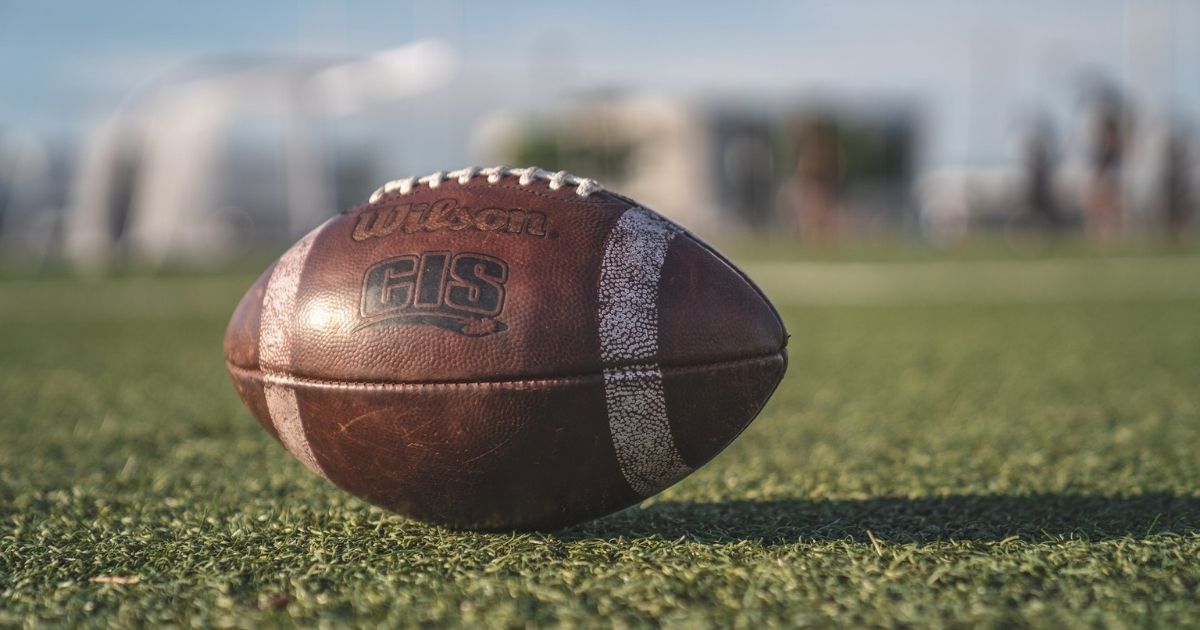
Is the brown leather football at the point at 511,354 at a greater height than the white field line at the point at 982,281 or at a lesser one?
greater

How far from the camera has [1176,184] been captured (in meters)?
17.4

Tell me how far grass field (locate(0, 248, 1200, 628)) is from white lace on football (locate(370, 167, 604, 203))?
606mm

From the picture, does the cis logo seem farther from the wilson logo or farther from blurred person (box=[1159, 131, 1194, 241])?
blurred person (box=[1159, 131, 1194, 241])

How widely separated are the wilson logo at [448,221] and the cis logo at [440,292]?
68 millimetres

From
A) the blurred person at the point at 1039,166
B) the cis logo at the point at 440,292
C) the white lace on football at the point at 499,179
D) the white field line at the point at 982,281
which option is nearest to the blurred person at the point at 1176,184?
the blurred person at the point at 1039,166

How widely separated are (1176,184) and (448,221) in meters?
18.0

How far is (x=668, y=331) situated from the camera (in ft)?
5.97

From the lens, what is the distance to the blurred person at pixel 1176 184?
54.5 ft

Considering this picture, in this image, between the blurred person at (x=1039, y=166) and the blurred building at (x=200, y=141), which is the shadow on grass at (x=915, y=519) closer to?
the blurred building at (x=200, y=141)

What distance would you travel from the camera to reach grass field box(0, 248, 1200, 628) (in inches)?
63.1

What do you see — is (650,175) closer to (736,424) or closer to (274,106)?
(274,106)

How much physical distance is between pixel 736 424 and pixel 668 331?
231mm

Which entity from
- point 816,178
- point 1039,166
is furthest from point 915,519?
point 1039,166

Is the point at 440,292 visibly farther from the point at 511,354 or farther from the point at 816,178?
the point at 816,178
